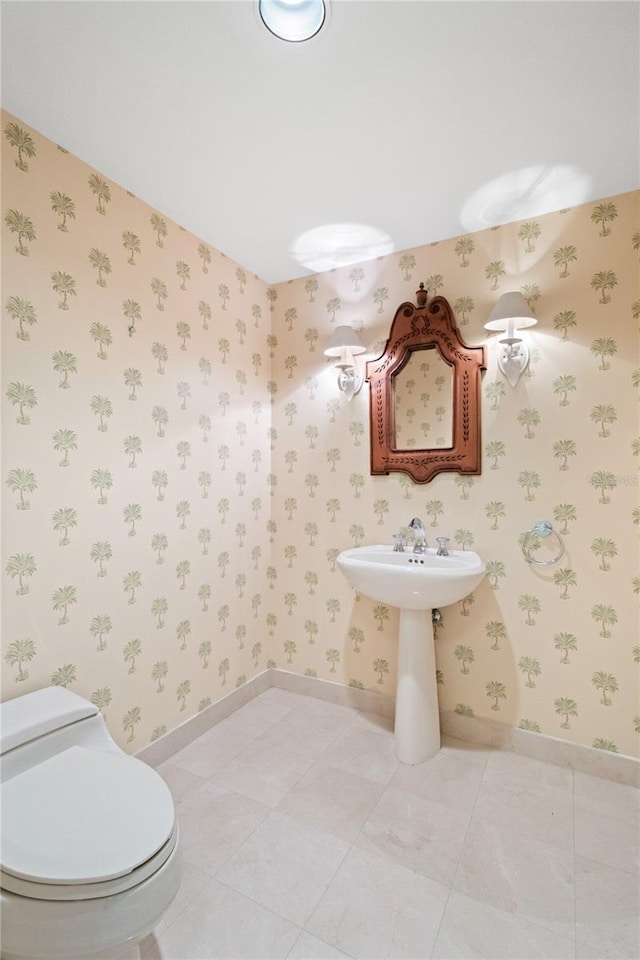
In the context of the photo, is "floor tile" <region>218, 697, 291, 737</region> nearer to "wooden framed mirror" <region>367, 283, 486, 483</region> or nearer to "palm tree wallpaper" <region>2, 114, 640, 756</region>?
"palm tree wallpaper" <region>2, 114, 640, 756</region>

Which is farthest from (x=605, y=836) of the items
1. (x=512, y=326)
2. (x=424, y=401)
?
(x=512, y=326)

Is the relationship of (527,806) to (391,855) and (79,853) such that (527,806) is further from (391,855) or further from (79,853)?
(79,853)

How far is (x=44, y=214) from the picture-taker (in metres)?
1.44

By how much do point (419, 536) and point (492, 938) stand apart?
4.23 feet

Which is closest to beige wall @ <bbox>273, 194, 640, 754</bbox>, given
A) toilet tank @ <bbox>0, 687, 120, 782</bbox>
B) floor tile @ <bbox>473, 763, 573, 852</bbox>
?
floor tile @ <bbox>473, 763, 573, 852</bbox>

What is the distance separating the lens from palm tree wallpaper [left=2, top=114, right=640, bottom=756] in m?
1.45

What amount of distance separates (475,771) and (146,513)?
1.72 m

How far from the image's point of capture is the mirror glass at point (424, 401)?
2035 millimetres

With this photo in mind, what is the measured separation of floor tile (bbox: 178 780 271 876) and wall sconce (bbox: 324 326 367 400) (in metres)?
1.80

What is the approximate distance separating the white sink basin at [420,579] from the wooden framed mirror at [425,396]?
1.32ft

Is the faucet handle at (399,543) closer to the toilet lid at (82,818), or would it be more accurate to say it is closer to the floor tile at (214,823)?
the floor tile at (214,823)

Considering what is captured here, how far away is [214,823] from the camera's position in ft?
4.99

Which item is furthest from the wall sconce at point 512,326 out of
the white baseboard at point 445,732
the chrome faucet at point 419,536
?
the white baseboard at point 445,732

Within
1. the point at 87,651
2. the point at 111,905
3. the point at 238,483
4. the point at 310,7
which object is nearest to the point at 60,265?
the point at 310,7
